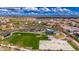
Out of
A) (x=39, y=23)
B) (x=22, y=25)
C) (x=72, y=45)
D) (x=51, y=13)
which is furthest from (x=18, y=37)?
(x=72, y=45)

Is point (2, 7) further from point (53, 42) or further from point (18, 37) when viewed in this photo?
point (53, 42)

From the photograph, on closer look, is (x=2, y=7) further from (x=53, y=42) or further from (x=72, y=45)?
(x=72, y=45)

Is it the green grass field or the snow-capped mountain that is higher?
the snow-capped mountain

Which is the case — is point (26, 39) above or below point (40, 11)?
below

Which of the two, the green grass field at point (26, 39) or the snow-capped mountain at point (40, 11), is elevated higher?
the snow-capped mountain at point (40, 11)
